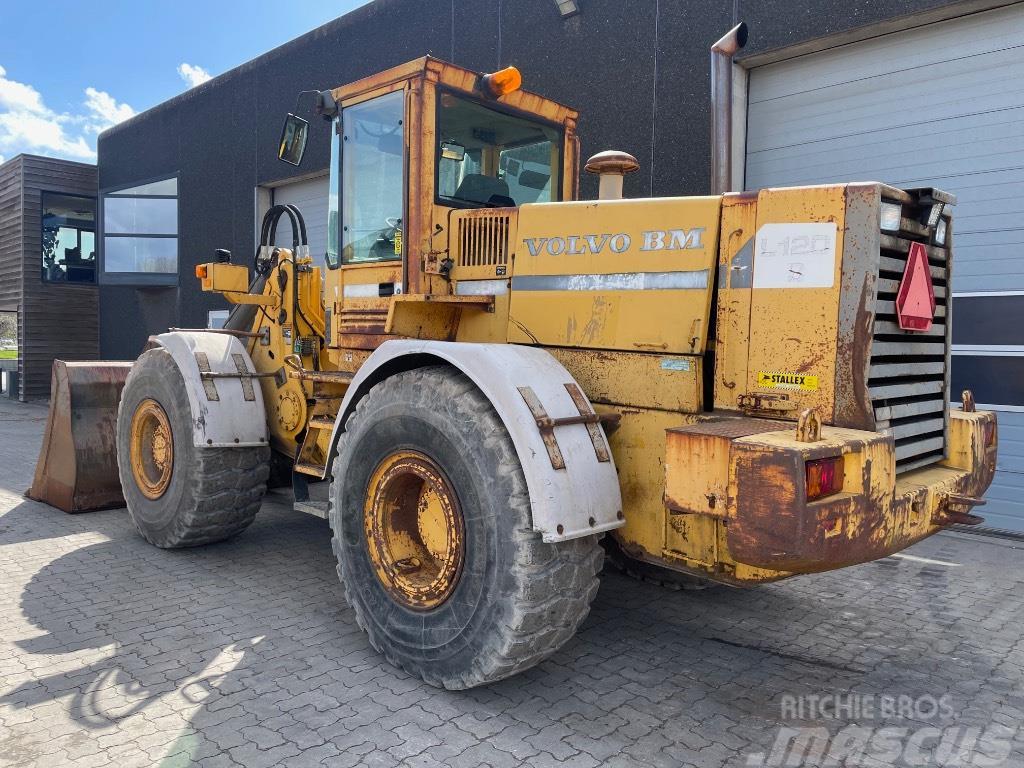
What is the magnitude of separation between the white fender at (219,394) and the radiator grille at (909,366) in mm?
3819

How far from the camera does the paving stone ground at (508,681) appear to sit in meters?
2.90

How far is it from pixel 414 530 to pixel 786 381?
6.10ft

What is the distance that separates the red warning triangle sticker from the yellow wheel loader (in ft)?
0.05

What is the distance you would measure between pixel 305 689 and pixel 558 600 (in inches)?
48.3

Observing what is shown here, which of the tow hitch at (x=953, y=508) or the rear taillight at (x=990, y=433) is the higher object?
the rear taillight at (x=990, y=433)

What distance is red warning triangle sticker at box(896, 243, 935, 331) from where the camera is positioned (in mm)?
3189

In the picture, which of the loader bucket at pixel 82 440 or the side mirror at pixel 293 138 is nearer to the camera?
the side mirror at pixel 293 138

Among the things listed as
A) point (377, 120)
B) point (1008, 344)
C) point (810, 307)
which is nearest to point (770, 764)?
point (810, 307)

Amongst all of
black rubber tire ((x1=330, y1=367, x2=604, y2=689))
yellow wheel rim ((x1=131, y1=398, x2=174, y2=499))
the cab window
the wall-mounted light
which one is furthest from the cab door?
the wall-mounted light

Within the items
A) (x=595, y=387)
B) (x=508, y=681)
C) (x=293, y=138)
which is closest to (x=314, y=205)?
(x=293, y=138)

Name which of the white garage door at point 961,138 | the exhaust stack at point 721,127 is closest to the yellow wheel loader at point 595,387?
the exhaust stack at point 721,127

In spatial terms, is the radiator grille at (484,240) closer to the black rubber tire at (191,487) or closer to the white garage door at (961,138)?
the black rubber tire at (191,487)

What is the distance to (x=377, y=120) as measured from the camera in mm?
4523

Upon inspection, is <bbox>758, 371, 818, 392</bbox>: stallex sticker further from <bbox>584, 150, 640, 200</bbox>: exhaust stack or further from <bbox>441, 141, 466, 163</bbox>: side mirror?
<bbox>441, 141, 466, 163</bbox>: side mirror
